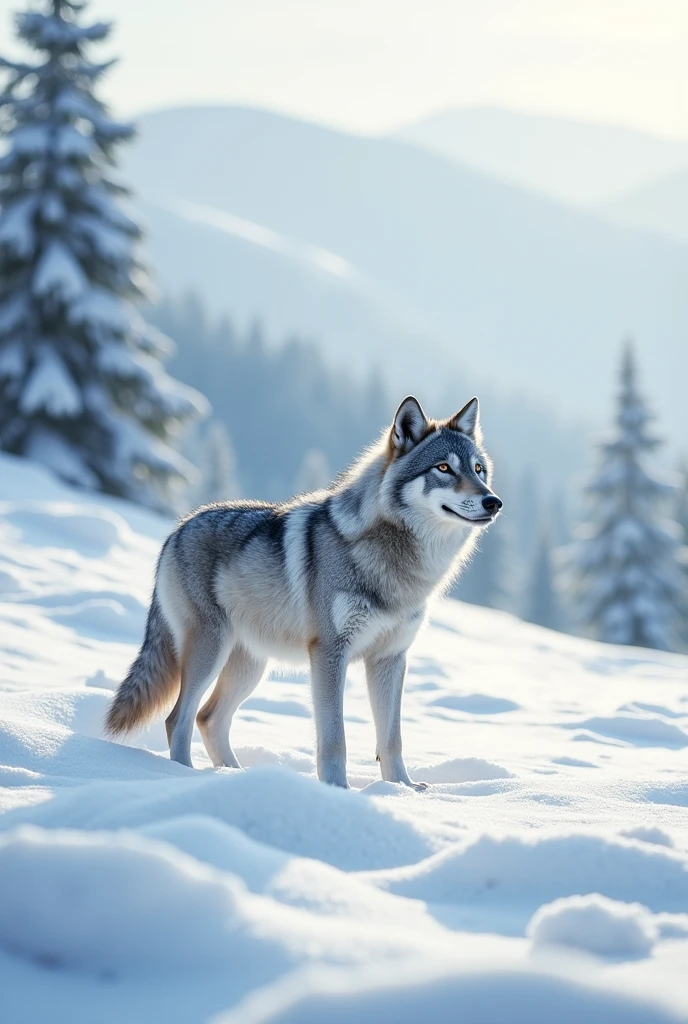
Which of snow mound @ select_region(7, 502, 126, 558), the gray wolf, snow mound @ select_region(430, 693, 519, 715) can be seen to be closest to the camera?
the gray wolf

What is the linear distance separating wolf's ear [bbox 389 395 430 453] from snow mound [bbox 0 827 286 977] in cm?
321

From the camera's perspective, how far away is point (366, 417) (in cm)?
8319

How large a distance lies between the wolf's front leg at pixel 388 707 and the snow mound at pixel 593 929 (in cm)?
268

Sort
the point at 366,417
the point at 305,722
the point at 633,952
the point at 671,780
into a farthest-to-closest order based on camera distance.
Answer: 1. the point at 366,417
2. the point at 305,722
3. the point at 671,780
4. the point at 633,952

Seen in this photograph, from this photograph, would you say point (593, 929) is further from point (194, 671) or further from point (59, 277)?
point (59, 277)

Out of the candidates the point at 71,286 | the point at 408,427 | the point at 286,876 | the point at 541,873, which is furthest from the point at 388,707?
the point at 71,286

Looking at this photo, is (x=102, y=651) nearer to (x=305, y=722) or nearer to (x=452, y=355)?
(x=305, y=722)

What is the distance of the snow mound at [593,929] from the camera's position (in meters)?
2.40

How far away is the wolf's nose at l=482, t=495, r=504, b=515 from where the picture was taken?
4898 mm

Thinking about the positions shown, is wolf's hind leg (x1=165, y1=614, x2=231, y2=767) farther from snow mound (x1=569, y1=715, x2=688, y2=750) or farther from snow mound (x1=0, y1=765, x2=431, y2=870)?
snow mound (x1=569, y1=715, x2=688, y2=750)

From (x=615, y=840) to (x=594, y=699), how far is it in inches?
241

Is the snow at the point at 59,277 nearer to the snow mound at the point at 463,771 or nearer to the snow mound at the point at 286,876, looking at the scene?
the snow mound at the point at 463,771

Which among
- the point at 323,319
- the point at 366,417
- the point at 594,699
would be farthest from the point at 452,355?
the point at 594,699

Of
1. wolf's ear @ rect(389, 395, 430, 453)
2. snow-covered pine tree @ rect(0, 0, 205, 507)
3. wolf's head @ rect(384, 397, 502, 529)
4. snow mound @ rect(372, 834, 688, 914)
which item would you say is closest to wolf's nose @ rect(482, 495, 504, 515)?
wolf's head @ rect(384, 397, 502, 529)
